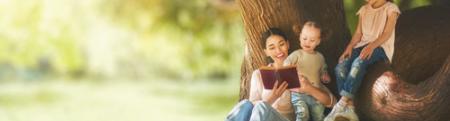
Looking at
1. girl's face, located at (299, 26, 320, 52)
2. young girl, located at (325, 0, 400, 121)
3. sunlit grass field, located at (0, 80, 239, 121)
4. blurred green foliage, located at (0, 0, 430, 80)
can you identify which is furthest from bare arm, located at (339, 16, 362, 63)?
sunlit grass field, located at (0, 80, 239, 121)

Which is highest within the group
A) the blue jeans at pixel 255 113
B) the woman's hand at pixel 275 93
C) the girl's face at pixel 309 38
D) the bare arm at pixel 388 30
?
the bare arm at pixel 388 30

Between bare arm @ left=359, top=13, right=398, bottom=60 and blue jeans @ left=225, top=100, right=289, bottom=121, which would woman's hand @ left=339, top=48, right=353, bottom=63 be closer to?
bare arm @ left=359, top=13, right=398, bottom=60

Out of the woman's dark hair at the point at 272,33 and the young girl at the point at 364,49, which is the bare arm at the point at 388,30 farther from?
the woman's dark hair at the point at 272,33

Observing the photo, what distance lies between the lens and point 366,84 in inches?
101

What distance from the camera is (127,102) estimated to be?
5.17 meters

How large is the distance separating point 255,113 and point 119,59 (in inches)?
94.8

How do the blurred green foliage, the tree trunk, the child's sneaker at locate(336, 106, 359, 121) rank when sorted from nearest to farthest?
1. the tree trunk
2. the child's sneaker at locate(336, 106, 359, 121)
3. the blurred green foliage

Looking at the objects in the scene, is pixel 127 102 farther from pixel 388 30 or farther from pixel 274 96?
pixel 388 30

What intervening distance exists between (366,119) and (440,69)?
0.32m

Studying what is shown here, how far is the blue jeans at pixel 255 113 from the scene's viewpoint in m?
2.65

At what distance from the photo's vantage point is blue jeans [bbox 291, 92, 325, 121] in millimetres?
2654

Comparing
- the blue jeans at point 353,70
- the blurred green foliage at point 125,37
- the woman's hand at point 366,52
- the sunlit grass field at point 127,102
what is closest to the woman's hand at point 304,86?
the blue jeans at point 353,70

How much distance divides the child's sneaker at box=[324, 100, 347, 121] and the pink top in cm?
20

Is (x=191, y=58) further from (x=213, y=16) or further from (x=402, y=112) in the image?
(x=402, y=112)
